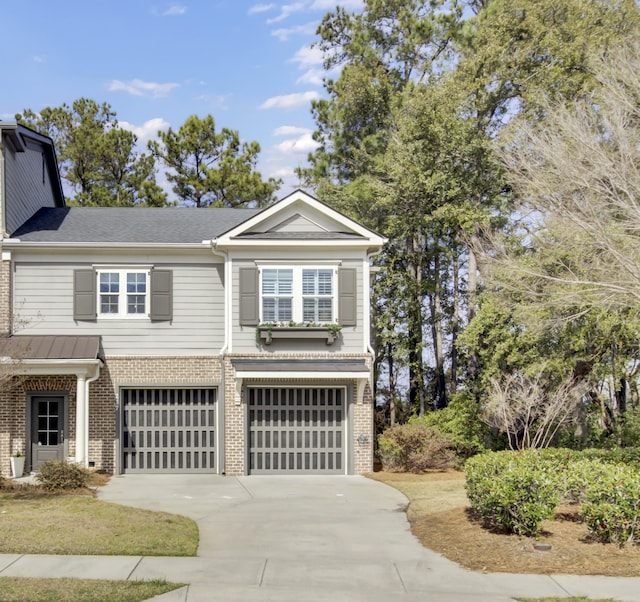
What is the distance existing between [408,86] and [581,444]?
13.2m

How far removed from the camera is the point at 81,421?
1723 centimetres

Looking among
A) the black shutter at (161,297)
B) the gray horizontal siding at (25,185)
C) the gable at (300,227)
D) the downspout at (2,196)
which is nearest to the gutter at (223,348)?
the gable at (300,227)

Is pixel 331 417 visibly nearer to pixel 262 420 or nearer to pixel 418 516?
pixel 262 420

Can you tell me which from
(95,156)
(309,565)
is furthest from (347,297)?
(95,156)

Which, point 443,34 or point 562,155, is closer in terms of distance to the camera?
point 562,155

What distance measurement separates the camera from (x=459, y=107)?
907 inches

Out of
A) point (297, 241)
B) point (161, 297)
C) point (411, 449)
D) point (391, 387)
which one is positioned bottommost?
point (411, 449)

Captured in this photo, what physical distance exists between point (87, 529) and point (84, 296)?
8.54m

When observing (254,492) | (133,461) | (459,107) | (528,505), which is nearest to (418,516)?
(528,505)

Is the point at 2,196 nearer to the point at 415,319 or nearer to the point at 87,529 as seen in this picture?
the point at 87,529

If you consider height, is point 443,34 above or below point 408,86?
above

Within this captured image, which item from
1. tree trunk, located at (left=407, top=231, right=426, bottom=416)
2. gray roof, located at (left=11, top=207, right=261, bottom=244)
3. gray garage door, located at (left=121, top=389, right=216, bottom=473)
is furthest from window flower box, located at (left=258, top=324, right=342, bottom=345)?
tree trunk, located at (left=407, top=231, right=426, bottom=416)

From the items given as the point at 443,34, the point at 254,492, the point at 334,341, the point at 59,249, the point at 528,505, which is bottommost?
the point at 254,492

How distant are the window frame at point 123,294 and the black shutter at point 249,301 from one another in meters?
2.42
